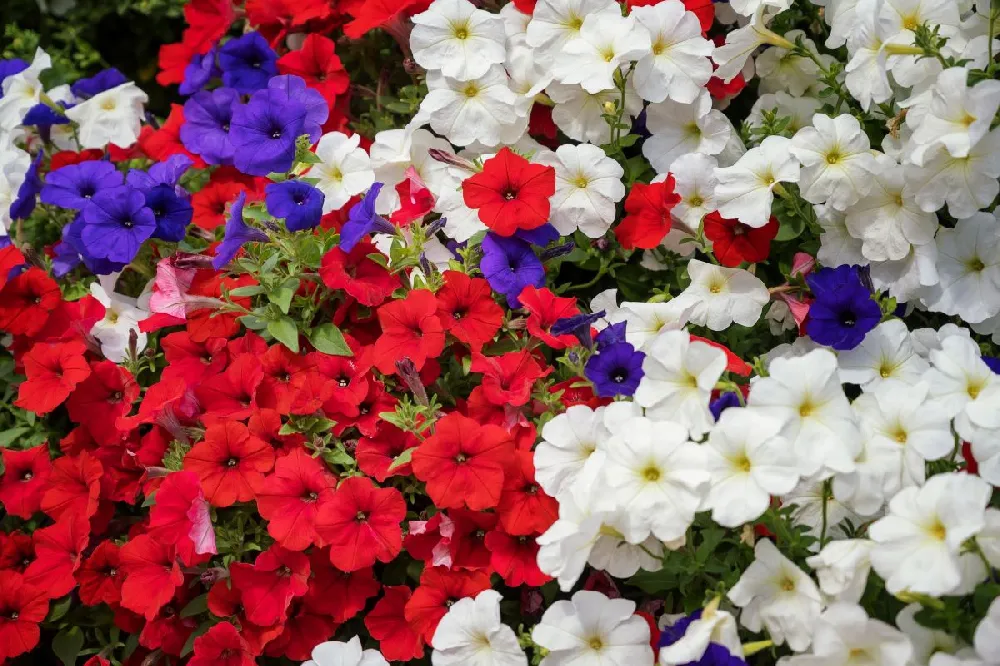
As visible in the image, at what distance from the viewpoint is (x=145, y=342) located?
2.23m

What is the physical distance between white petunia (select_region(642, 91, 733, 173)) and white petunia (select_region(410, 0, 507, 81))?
1.30 feet

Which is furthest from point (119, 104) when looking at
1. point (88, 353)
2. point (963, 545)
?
point (963, 545)

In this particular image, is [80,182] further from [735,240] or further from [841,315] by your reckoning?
[841,315]

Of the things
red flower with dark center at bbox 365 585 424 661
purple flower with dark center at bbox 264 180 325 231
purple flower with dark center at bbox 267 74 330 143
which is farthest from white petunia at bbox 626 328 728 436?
purple flower with dark center at bbox 267 74 330 143

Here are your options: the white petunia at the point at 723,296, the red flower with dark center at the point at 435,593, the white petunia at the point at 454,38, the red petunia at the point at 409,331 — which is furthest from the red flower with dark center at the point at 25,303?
the white petunia at the point at 723,296

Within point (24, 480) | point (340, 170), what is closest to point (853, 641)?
point (340, 170)

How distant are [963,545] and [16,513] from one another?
194cm

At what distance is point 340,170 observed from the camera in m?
2.26

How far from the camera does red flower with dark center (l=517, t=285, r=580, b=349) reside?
1.94 meters

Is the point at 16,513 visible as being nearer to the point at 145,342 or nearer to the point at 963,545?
the point at 145,342

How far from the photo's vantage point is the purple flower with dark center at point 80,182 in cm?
235

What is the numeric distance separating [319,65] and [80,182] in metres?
0.68

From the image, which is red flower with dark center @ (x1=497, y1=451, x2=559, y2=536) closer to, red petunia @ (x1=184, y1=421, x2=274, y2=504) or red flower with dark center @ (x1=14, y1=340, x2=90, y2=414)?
red petunia @ (x1=184, y1=421, x2=274, y2=504)

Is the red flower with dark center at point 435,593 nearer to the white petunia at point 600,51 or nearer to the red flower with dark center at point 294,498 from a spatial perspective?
the red flower with dark center at point 294,498
